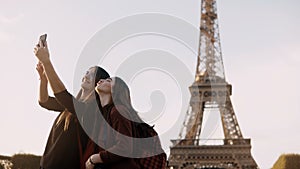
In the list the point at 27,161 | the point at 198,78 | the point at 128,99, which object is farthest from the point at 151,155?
the point at 198,78

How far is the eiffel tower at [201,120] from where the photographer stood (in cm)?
3209

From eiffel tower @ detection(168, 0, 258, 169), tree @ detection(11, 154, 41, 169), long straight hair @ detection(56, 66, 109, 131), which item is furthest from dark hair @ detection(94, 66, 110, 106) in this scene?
eiffel tower @ detection(168, 0, 258, 169)

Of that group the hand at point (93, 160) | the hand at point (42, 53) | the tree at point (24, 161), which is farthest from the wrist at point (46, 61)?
the tree at point (24, 161)

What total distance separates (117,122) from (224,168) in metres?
30.6

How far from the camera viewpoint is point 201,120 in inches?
1398

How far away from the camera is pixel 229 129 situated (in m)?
33.8

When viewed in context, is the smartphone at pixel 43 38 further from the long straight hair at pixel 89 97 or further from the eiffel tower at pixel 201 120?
the eiffel tower at pixel 201 120

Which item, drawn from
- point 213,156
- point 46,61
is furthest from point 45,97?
point 213,156

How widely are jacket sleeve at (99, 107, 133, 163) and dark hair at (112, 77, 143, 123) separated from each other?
12 centimetres

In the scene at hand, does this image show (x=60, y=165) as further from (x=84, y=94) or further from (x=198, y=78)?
(x=198, y=78)

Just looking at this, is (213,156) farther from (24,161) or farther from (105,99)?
(105,99)

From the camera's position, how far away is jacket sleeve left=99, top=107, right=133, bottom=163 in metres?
2.86

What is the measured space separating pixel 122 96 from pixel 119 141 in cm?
36

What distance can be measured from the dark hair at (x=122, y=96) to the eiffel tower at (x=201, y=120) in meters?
29.2
